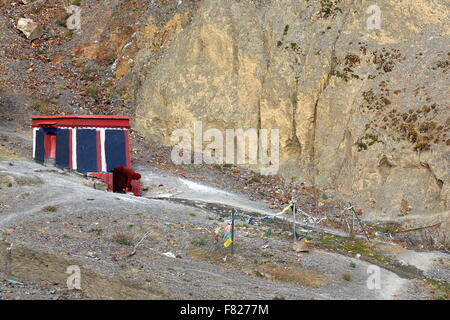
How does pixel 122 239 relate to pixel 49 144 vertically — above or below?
below

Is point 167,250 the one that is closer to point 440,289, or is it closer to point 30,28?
point 440,289

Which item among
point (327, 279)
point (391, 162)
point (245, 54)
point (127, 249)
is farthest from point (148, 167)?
point (327, 279)

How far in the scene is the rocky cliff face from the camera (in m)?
33.9

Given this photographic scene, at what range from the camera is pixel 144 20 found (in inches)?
1993

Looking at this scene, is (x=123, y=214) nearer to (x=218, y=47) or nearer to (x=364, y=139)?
(x=364, y=139)

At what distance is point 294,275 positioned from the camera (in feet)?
72.8

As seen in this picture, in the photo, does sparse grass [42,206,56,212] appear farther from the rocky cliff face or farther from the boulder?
the boulder

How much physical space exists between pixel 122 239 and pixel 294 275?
6167 millimetres

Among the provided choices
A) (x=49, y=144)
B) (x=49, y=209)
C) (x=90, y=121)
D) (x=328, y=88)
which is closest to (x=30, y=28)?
(x=49, y=144)

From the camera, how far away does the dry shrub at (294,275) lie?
71.6 ft

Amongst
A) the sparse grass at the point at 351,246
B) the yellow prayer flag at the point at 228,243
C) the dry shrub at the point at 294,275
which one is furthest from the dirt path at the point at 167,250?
the sparse grass at the point at 351,246

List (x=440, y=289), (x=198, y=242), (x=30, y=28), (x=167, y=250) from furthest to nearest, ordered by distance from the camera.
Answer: (x=30, y=28), (x=198, y=242), (x=167, y=250), (x=440, y=289)

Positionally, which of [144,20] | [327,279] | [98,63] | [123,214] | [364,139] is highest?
[144,20]

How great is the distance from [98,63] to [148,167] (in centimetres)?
1519
